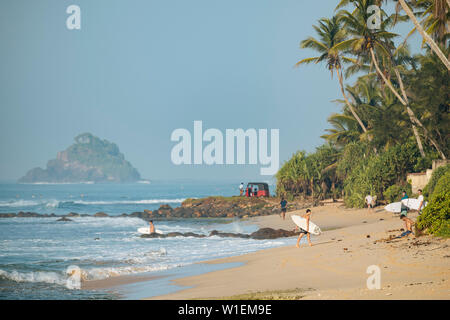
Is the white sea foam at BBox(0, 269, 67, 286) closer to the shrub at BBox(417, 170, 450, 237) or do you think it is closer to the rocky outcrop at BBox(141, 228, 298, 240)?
the shrub at BBox(417, 170, 450, 237)

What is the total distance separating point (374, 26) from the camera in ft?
99.6

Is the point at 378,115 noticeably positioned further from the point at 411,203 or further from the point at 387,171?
the point at 411,203

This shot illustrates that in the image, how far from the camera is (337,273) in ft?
38.3

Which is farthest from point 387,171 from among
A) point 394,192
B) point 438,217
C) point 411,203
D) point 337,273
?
point 337,273

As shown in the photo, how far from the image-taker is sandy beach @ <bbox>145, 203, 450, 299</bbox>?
8.98 meters

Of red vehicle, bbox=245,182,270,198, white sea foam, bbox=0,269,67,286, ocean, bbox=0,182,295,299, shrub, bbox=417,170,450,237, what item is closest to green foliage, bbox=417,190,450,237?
shrub, bbox=417,170,450,237

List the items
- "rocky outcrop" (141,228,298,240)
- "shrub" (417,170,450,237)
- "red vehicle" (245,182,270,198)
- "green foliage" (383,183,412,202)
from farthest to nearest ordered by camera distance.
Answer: "red vehicle" (245,182,270,198)
"green foliage" (383,183,412,202)
"rocky outcrop" (141,228,298,240)
"shrub" (417,170,450,237)

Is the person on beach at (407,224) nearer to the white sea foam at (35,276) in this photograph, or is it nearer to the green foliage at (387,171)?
the white sea foam at (35,276)

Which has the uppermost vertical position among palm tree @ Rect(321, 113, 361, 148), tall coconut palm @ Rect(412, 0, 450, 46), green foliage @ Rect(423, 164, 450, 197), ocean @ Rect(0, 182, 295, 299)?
tall coconut palm @ Rect(412, 0, 450, 46)

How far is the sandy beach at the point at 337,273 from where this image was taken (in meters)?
8.98

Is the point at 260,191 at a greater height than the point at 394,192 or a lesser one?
lesser
